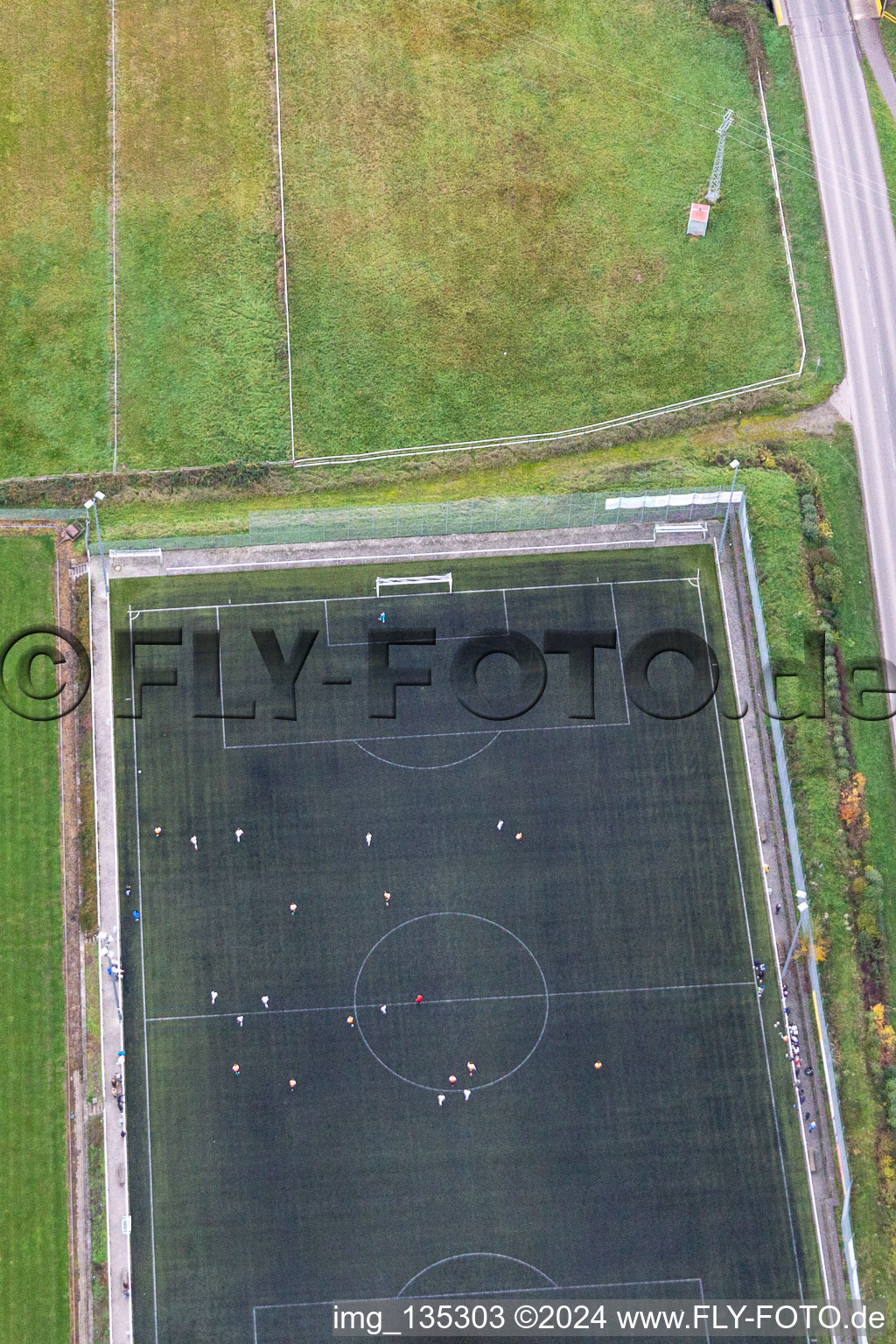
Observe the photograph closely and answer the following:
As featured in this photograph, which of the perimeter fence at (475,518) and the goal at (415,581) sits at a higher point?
the perimeter fence at (475,518)

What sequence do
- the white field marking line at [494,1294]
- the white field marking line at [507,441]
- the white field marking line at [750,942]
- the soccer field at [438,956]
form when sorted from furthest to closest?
the white field marking line at [507,441] < the soccer field at [438,956] < the white field marking line at [750,942] < the white field marking line at [494,1294]

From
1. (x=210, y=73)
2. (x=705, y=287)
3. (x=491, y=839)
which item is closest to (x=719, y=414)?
(x=705, y=287)

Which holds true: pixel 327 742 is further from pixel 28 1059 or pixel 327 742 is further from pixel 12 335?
pixel 12 335

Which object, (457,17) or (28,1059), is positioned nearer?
(28,1059)

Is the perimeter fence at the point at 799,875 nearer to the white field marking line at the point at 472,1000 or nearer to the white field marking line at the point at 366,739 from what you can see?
the white field marking line at the point at 472,1000

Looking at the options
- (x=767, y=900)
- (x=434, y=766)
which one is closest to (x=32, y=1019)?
(x=434, y=766)

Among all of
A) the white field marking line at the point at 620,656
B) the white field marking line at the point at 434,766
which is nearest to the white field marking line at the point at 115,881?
the white field marking line at the point at 434,766

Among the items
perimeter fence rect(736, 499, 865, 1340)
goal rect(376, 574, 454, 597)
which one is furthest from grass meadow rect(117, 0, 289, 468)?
perimeter fence rect(736, 499, 865, 1340)
